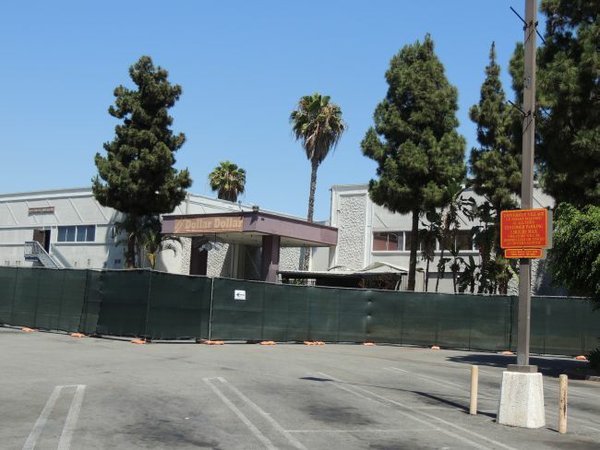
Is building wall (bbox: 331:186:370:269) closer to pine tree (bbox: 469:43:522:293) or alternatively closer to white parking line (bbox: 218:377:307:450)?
pine tree (bbox: 469:43:522:293)

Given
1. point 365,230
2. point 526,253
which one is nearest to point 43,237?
point 365,230

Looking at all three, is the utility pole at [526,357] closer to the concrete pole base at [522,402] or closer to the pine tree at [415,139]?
the concrete pole base at [522,402]

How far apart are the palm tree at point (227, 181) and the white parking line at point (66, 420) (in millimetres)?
49971

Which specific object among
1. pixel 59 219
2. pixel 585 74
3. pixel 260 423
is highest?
pixel 585 74

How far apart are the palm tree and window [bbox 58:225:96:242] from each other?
1893 centimetres

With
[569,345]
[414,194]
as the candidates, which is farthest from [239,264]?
[569,345]

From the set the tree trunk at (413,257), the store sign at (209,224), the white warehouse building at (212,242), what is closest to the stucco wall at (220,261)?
the white warehouse building at (212,242)

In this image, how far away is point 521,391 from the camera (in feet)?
32.9

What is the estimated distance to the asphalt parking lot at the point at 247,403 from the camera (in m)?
8.20

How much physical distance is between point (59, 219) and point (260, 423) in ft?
127

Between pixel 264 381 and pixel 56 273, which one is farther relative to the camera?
pixel 56 273

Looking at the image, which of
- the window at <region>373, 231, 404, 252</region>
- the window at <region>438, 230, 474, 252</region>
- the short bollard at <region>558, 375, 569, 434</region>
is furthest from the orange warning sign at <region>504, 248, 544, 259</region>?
the window at <region>373, 231, 404, 252</region>

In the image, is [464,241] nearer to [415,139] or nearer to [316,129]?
[415,139]

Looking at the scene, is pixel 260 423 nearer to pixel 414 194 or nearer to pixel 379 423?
pixel 379 423
